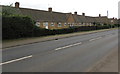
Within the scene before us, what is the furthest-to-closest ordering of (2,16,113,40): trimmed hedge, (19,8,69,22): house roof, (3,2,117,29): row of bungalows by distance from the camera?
(19,8,69,22): house roof < (3,2,117,29): row of bungalows < (2,16,113,40): trimmed hedge

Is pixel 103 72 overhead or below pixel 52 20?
below

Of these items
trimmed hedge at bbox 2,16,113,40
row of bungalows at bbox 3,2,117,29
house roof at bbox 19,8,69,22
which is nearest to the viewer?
trimmed hedge at bbox 2,16,113,40

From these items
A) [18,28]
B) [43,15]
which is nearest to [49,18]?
[43,15]

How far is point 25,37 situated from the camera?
21.5 m

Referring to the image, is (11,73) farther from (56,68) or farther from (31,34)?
(31,34)

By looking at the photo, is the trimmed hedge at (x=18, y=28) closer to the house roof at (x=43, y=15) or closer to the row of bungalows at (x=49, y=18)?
the row of bungalows at (x=49, y=18)

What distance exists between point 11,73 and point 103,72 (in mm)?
3812

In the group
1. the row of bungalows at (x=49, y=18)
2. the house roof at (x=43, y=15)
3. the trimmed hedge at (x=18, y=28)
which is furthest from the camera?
the house roof at (x=43, y=15)

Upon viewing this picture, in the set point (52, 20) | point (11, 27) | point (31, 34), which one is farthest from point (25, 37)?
point (52, 20)

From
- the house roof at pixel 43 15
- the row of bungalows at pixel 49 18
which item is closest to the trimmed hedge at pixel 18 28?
the row of bungalows at pixel 49 18

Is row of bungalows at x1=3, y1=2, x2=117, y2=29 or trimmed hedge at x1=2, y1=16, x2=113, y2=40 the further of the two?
row of bungalows at x1=3, y1=2, x2=117, y2=29

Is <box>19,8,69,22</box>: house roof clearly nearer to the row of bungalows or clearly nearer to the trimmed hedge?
the row of bungalows

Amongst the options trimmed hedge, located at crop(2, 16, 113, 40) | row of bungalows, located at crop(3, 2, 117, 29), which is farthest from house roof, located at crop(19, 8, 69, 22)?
trimmed hedge, located at crop(2, 16, 113, 40)

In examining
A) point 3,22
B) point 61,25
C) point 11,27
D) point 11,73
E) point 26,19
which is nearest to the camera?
point 11,73
